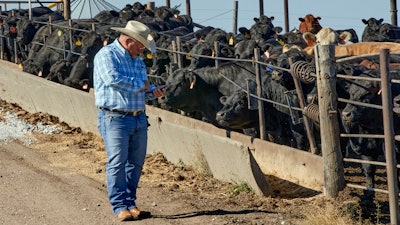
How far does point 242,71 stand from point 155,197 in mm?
4207

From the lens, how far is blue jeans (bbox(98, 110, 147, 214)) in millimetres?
9000

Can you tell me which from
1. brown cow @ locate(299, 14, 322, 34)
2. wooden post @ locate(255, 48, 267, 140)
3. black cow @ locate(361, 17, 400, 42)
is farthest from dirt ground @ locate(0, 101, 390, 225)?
brown cow @ locate(299, 14, 322, 34)

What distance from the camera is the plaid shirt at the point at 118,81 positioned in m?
8.90

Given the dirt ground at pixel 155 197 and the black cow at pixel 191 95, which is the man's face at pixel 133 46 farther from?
the black cow at pixel 191 95

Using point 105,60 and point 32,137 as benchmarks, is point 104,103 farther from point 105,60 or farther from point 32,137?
point 32,137

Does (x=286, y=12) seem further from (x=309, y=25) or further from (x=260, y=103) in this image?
(x=260, y=103)

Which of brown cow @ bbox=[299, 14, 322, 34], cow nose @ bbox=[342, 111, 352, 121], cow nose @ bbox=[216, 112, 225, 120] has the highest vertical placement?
brown cow @ bbox=[299, 14, 322, 34]

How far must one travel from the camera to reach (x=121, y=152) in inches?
354

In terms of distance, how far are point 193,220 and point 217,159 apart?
7.05ft

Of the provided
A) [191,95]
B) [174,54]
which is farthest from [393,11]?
[191,95]

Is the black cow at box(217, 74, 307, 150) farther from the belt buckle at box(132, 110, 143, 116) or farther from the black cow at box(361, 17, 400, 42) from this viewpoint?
the black cow at box(361, 17, 400, 42)

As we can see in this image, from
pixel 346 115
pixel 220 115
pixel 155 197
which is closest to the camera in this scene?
pixel 155 197

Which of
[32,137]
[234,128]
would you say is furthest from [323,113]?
[32,137]

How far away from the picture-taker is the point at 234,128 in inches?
525
